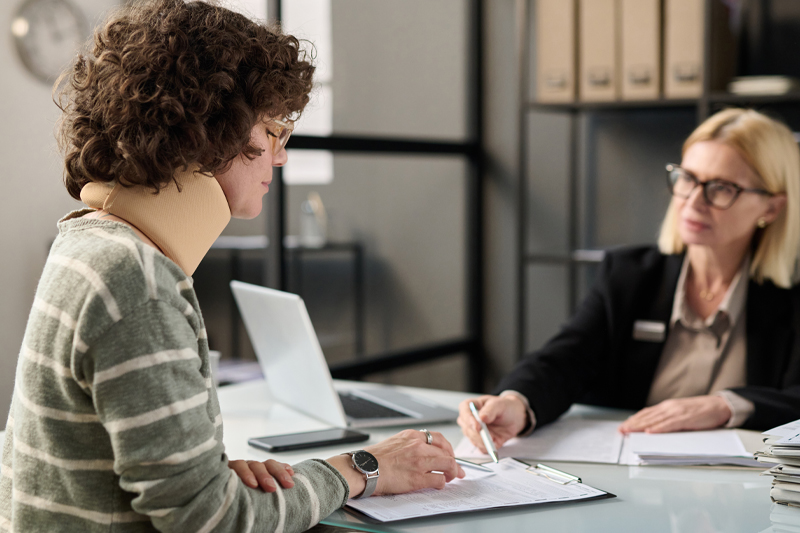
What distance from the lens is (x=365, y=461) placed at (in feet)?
3.44

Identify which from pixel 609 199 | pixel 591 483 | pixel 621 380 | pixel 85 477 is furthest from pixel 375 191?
pixel 85 477

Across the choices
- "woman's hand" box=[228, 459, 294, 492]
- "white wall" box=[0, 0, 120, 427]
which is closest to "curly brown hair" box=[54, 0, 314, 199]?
"woman's hand" box=[228, 459, 294, 492]

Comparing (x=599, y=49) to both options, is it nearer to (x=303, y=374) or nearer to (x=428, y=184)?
(x=428, y=184)

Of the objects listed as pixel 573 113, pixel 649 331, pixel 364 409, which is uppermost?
pixel 573 113

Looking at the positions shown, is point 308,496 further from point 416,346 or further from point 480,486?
point 416,346

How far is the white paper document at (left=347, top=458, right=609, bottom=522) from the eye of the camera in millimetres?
1014

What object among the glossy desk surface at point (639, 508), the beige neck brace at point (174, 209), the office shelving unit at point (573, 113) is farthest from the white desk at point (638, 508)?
the office shelving unit at point (573, 113)

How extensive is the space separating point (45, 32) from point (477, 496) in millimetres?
3019

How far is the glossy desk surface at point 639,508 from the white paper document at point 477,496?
0.04 feet

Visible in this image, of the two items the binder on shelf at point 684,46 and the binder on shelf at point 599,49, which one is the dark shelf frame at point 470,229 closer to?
the binder on shelf at point 599,49

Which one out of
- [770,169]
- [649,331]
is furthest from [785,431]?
[770,169]

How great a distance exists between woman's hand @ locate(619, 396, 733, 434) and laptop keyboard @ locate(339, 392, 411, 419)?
432 millimetres

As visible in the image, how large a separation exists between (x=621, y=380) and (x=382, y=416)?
2.10 ft

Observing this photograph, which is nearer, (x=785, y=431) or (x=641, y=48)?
(x=785, y=431)
